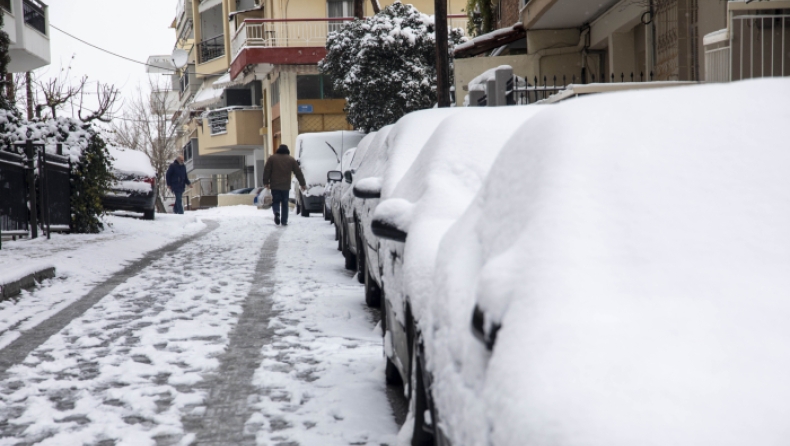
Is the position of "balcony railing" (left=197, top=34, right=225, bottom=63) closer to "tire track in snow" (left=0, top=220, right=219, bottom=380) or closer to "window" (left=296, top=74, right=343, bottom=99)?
"window" (left=296, top=74, right=343, bottom=99)

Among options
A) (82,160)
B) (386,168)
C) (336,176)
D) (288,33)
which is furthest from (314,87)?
(386,168)

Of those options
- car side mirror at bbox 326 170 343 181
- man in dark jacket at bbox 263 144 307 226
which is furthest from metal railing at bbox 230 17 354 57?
car side mirror at bbox 326 170 343 181

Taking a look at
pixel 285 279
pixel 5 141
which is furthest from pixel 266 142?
pixel 285 279

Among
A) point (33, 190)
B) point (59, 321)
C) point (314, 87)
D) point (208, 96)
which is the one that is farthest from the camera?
point (208, 96)

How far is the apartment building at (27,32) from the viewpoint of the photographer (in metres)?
20.2

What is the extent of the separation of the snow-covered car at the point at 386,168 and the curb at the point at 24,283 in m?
3.37

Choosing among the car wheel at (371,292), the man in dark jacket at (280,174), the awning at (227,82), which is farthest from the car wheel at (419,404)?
the awning at (227,82)

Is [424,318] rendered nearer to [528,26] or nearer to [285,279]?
[285,279]

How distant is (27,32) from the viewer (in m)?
21.0

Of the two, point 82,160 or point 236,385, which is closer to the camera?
point 236,385

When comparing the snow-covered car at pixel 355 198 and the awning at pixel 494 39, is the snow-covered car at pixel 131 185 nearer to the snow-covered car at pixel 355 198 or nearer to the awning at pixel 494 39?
the awning at pixel 494 39

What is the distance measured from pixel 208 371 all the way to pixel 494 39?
16924 mm

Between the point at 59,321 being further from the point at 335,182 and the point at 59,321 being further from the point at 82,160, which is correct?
the point at 82,160

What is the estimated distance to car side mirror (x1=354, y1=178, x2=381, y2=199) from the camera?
20.5ft
